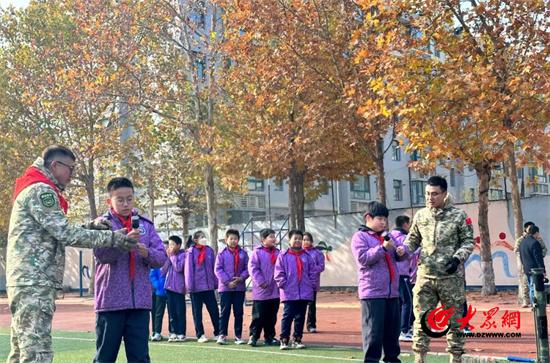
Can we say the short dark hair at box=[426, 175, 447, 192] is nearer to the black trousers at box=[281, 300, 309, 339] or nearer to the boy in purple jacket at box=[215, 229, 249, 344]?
the black trousers at box=[281, 300, 309, 339]

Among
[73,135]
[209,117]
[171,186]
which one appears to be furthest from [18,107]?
[209,117]

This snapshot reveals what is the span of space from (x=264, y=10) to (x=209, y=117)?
549 centimetres

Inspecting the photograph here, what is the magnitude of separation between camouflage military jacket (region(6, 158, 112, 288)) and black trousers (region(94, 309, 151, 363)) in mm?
639

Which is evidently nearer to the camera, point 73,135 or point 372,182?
point 73,135

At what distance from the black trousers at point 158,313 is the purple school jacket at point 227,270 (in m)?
1.76

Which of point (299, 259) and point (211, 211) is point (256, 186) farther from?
point (299, 259)

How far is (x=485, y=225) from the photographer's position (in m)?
22.9

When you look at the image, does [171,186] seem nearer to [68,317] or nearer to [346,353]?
[68,317]

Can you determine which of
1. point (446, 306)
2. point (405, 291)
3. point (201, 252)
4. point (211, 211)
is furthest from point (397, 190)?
point (446, 306)

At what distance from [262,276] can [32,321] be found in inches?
276

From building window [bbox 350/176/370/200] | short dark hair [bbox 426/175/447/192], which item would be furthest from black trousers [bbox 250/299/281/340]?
building window [bbox 350/176/370/200]

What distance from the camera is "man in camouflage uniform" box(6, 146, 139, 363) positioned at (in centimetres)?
629

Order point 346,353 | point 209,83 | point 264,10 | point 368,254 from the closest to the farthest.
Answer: point 368,254 → point 346,353 → point 264,10 → point 209,83

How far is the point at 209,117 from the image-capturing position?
2656cm
